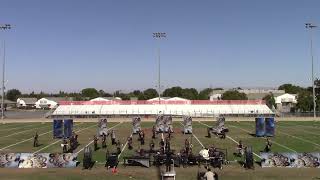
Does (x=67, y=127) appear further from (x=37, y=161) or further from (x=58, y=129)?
(x=37, y=161)

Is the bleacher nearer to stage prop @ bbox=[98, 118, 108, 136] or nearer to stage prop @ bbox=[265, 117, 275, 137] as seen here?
stage prop @ bbox=[265, 117, 275, 137]

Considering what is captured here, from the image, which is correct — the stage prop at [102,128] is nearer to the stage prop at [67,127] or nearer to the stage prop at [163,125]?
the stage prop at [67,127]

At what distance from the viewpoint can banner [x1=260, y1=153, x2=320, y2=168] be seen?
1066 inches

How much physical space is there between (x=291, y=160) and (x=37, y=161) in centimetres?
1548

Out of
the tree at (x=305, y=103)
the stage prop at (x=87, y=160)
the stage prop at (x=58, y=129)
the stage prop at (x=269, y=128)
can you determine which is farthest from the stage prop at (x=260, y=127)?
the tree at (x=305, y=103)

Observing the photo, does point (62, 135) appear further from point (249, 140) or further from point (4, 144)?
point (249, 140)

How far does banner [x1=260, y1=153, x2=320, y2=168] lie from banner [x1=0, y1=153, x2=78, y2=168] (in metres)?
11.9

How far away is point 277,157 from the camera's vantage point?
27484mm

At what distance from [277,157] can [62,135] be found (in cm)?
2430

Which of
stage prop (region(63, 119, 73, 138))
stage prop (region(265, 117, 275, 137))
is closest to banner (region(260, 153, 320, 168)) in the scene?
stage prop (region(265, 117, 275, 137))

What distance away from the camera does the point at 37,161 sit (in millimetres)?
27469

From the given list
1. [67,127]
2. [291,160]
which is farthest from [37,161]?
[67,127]

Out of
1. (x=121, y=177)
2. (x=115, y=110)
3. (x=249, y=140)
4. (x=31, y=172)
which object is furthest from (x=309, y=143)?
(x=115, y=110)

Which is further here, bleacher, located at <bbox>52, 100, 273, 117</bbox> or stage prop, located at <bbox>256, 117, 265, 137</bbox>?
bleacher, located at <bbox>52, 100, 273, 117</bbox>
